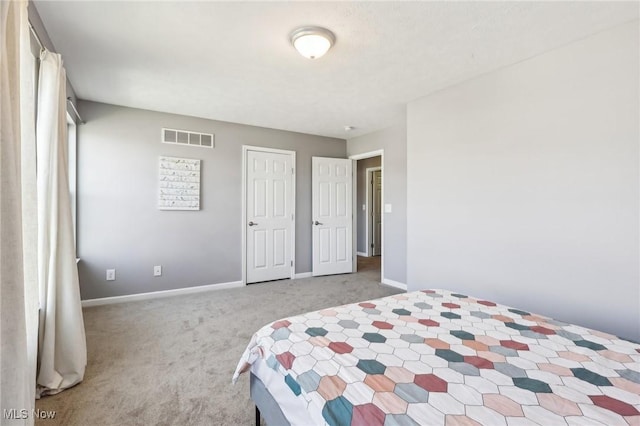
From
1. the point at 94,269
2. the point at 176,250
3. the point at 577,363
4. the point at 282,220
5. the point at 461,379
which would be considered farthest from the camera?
the point at 282,220

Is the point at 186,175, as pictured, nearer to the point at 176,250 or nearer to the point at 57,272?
the point at 176,250

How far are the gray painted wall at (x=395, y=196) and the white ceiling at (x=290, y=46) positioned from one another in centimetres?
97

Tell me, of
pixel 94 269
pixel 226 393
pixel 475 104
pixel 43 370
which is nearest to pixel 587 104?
pixel 475 104

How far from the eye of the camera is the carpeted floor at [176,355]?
66.9 inches

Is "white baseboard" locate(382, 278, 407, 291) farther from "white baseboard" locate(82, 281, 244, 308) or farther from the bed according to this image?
the bed

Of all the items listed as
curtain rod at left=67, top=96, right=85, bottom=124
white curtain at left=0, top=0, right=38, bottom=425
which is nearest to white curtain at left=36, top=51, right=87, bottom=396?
white curtain at left=0, top=0, right=38, bottom=425

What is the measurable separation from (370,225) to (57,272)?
5.92 meters

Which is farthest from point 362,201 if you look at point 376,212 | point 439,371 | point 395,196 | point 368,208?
point 439,371

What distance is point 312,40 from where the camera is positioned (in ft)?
6.66

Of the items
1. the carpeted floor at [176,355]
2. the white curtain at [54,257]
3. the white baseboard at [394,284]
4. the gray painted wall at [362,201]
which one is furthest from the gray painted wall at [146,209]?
the gray painted wall at [362,201]

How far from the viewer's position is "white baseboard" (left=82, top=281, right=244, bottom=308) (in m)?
3.46

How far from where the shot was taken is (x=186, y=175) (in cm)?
389

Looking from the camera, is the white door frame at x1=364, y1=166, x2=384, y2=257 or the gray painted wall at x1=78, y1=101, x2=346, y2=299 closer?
the gray painted wall at x1=78, y1=101, x2=346, y2=299

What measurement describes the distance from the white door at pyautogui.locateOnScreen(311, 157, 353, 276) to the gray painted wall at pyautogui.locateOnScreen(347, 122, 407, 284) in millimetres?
809
